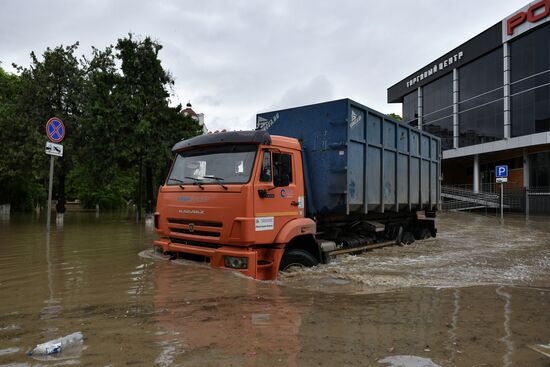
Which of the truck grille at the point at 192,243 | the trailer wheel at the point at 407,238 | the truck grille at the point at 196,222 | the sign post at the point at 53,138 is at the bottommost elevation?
the trailer wheel at the point at 407,238

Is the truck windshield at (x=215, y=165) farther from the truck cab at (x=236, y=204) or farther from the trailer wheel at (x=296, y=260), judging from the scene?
the trailer wheel at (x=296, y=260)

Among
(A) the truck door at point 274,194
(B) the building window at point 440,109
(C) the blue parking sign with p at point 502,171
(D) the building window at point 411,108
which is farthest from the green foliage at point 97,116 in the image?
A: (D) the building window at point 411,108

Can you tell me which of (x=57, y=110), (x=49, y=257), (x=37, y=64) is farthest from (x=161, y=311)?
(x=37, y=64)

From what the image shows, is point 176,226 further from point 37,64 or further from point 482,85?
point 482,85

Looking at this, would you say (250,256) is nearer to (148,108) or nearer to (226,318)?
(226,318)

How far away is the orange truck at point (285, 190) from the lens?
6.33m

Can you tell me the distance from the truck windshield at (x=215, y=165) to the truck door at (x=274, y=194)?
25 cm

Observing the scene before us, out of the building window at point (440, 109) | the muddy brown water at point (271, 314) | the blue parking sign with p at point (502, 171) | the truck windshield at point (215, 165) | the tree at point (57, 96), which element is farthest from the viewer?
the building window at point (440, 109)

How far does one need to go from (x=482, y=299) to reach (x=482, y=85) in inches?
1402

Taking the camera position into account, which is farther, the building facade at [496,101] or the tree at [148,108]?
the building facade at [496,101]

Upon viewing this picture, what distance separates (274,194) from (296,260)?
4.37 feet

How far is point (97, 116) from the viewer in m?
17.9

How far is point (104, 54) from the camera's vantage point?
2194 cm

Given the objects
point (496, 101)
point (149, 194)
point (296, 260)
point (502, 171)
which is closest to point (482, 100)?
point (496, 101)
